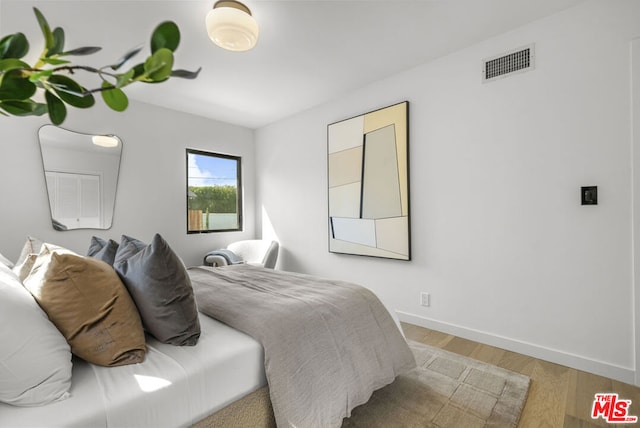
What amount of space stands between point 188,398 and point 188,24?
246cm

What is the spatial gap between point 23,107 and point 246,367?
1.19m

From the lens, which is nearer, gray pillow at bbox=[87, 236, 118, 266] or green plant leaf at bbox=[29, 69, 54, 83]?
green plant leaf at bbox=[29, 69, 54, 83]

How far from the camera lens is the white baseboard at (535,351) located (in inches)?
79.7

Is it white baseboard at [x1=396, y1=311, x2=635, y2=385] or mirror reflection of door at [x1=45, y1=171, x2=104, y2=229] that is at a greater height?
mirror reflection of door at [x1=45, y1=171, x2=104, y2=229]

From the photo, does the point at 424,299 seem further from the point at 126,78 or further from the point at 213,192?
the point at 213,192

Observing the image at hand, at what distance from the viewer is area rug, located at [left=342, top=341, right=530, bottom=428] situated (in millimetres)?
1640

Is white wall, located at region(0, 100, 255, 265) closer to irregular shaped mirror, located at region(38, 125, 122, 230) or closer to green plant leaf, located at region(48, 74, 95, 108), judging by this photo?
irregular shaped mirror, located at region(38, 125, 122, 230)

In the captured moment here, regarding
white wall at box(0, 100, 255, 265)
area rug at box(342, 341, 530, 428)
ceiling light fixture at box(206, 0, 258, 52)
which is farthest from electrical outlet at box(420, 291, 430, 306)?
white wall at box(0, 100, 255, 265)

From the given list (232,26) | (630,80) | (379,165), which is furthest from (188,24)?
A: (630,80)

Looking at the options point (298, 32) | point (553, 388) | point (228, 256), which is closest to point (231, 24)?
point (298, 32)

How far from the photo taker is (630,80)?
6.49 ft

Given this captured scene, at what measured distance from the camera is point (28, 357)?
0.93 m

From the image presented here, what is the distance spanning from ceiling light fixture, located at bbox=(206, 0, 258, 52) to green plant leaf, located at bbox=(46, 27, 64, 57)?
179 centimetres

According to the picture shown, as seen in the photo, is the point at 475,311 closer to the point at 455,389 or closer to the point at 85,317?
the point at 455,389
